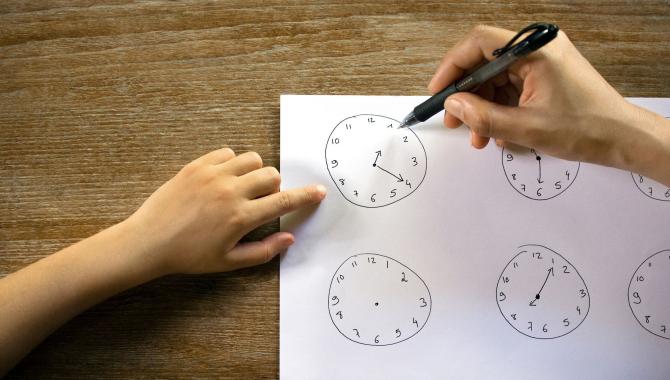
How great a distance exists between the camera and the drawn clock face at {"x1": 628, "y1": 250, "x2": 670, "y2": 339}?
28.7 inches

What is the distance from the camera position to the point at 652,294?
Answer: 735 millimetres

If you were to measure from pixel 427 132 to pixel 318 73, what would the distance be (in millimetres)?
163

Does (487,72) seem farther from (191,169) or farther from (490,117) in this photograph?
(191,169)

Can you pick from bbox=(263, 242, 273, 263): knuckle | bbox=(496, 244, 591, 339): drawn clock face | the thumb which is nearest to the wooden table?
bbox=(263, 242, 273, 263): knuckle

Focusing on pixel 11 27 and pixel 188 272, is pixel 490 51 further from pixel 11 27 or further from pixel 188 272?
pixel 11 27

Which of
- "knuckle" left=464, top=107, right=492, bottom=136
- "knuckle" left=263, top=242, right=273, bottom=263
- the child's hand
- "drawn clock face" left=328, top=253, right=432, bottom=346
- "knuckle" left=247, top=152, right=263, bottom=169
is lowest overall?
"drawn clock face" left=328, top=253, right=432, bottom=346

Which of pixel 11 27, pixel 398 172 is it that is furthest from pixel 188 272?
pixel 11 27

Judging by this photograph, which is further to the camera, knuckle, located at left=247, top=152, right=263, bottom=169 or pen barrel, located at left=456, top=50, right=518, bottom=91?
knuckle, located at left=247, top=152, right=263, bottom=169

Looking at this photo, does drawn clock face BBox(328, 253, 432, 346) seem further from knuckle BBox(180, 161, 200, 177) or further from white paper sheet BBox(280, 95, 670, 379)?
knuckle BBox(180, 161, 200, 177)

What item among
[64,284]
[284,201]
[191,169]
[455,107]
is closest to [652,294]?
[455,107]

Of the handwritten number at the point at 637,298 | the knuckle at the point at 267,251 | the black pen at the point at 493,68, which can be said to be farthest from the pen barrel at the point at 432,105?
the handwritten number at the point at 637,298

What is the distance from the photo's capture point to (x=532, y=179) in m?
0.74

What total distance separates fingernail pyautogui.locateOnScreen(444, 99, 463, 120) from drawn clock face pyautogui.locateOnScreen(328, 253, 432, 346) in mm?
199

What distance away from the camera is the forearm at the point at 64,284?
25.1 inches
